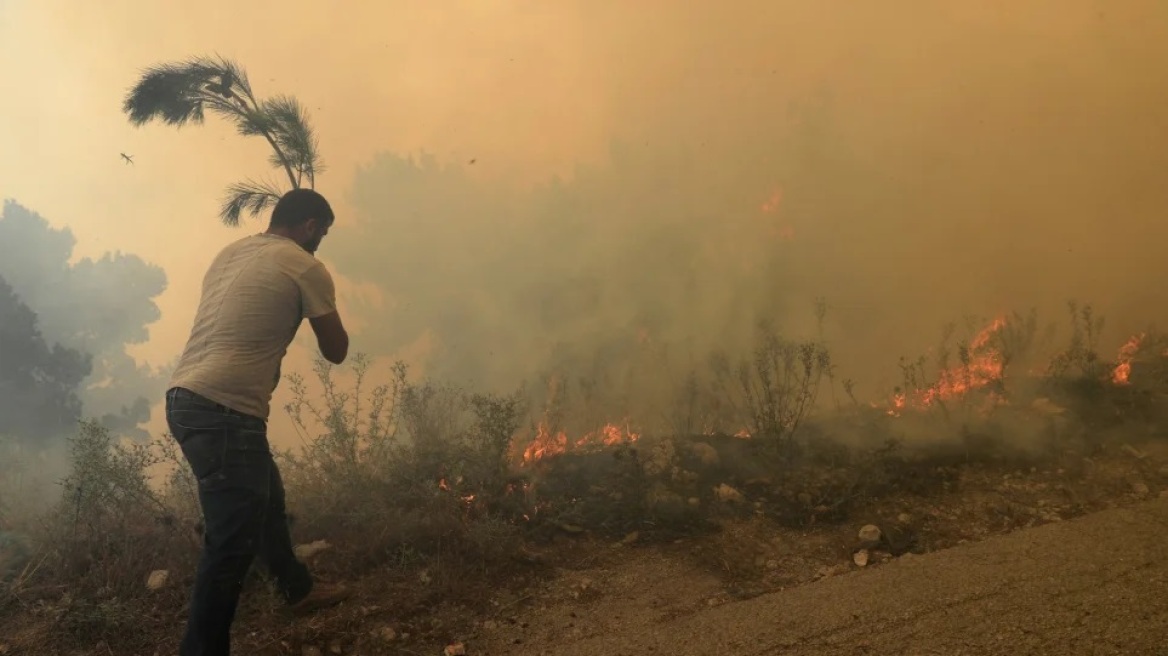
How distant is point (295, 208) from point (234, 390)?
0.92 meters

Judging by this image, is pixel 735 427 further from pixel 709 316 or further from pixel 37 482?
pixel 37 482

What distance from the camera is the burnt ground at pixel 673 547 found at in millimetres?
3016

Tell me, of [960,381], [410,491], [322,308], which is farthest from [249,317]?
[960,381]

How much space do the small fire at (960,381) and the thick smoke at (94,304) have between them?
12.1 m

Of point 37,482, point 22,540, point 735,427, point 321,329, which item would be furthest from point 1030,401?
point 37,482

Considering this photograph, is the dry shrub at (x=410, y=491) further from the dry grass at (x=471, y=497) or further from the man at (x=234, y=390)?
the man at (x=234, y=390)

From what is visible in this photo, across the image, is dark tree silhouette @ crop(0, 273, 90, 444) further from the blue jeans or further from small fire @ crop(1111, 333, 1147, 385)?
small fire @ crop(1111, 333, 1147, 385)

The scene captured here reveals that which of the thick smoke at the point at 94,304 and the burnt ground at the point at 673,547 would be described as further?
the thick smoke at the point at 94,304

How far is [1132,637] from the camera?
2.41 meters

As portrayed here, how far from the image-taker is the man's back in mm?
2592

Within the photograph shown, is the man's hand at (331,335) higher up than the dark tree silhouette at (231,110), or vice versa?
the dark tree silhouette at (231,110)

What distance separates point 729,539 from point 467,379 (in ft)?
17.4

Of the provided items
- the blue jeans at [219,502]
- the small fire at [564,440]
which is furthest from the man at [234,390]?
the small fire at [564,440]

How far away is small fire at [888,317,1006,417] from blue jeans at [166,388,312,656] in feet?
17.2
